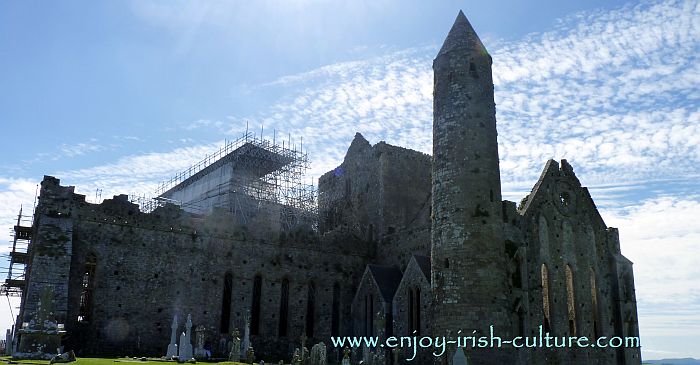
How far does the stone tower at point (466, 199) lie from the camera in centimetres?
2456

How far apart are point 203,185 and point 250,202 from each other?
748cm

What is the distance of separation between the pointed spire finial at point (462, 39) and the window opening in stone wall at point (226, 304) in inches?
618

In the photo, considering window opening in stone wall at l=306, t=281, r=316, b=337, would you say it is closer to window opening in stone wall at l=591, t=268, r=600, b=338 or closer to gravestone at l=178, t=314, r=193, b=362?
gravestone at l=178, t=314, r=193, b=362

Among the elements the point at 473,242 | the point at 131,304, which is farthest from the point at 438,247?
the point at 131,304

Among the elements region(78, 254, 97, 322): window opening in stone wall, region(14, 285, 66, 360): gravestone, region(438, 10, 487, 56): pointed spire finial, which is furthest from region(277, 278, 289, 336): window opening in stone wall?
region(438, 10, 487, 56): pointed spire finial

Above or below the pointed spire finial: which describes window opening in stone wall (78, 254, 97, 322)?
below

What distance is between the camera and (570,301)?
32.4 m

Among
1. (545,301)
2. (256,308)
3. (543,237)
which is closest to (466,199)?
(543,237)

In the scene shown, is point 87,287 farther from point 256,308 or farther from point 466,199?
point 466,199

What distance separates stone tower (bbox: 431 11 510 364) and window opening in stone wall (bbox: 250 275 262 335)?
1121cm

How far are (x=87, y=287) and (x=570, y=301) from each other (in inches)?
939

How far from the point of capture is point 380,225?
39.1 m

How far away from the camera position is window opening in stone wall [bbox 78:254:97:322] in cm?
2845

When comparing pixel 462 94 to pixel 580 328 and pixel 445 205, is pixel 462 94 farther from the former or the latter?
pixel 580 328
